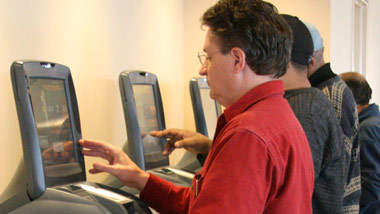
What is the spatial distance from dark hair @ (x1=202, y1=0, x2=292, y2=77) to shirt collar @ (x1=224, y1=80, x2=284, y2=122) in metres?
0.04

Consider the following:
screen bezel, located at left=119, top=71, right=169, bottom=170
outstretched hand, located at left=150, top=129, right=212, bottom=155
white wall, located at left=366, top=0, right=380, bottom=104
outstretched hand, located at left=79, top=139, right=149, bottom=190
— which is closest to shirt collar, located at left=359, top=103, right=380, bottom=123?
outstretched hand, located at left=150, top=129, right=212, bottom=155

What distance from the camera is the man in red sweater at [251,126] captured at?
0.97 meters

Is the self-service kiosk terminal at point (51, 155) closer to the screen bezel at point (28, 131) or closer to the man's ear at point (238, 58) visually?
the screen bezel at point (28, 131)

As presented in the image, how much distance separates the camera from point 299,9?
3.70 meters

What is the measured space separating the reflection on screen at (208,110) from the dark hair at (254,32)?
2.27m

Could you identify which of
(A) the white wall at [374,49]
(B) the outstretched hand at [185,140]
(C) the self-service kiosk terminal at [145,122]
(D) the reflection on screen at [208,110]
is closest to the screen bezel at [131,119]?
(C) the self-service kiosk terminal at [145,122]

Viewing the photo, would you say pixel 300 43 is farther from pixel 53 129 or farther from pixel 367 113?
pixel 367 113

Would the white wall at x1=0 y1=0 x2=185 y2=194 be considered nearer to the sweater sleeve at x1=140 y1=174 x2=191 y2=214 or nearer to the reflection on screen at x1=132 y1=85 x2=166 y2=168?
the reflection on screen at x1=132 y1=85 x2=166 y2=168

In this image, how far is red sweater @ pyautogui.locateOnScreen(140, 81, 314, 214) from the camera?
3.16 feet

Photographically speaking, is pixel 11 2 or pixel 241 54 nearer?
pixel 241 54

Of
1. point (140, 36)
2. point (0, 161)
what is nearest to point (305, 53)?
point (0, 161)

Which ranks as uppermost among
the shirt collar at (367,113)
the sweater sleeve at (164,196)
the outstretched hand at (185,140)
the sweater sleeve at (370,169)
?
the outstretched hand at (185,140)

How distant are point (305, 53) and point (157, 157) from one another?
Answer: 52.8 inches

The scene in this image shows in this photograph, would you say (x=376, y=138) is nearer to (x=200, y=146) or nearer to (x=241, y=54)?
(x=200, y=146)
